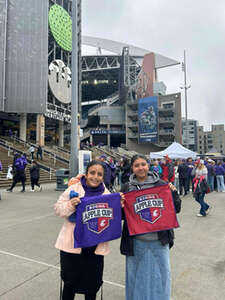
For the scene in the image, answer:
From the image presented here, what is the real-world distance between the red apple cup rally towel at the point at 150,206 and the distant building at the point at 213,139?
112744 millimetres

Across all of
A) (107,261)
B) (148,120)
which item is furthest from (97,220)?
(148,120)

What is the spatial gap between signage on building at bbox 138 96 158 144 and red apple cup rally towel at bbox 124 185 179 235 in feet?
161

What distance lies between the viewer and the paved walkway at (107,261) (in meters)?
2.62

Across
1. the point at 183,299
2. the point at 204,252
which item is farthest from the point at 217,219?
the point at 183,299

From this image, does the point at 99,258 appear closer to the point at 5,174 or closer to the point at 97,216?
the point at 97,216

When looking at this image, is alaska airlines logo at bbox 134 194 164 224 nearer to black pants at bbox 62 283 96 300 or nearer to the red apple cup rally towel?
the red apple cup rally towel

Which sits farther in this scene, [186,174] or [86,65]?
[86,65]

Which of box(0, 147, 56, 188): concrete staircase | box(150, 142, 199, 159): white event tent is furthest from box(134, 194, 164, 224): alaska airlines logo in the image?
box(150, 142, 199, 159): white event tent

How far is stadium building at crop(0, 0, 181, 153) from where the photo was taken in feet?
92.9

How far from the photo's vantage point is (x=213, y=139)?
106938mm

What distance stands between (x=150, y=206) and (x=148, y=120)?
50.0 meters

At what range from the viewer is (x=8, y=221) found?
5852mm

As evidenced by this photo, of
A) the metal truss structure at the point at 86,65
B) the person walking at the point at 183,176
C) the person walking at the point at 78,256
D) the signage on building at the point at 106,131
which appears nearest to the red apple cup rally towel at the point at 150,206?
the person walking at the point at 78,256

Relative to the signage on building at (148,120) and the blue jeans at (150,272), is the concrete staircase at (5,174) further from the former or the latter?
the signage on building at (148,120)
